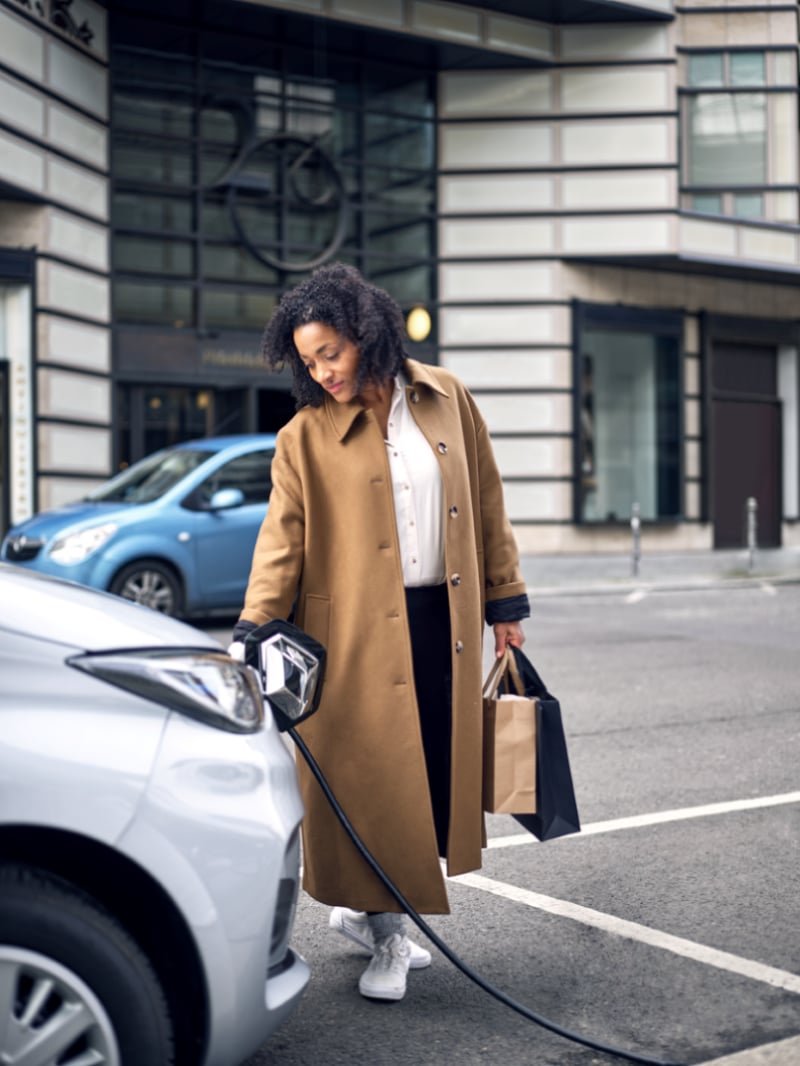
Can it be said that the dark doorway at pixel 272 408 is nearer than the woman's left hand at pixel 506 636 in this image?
No

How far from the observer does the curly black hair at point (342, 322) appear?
3654 millimetres

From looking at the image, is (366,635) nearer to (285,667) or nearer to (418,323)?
(285,667)

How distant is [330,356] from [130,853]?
1592 millimetres

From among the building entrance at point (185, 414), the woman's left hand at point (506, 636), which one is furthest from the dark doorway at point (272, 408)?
the woman's left hand at point (506, 636)

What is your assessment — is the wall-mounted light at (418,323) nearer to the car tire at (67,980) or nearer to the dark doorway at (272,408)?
the dark doorway at (272,408)

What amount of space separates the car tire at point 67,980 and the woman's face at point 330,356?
5.28 feet

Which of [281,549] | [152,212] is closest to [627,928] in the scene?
[281,549]

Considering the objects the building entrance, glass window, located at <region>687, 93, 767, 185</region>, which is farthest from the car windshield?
glass window, located at <region>687, 93, 767, 185</region>

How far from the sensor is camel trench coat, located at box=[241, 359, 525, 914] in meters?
3.59

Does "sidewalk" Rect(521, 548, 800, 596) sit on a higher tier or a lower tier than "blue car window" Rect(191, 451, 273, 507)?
lower

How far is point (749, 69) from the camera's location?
22219 mm

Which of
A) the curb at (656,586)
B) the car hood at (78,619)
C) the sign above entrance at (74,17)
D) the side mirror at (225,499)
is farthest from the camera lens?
the sign above entrance at (74,17)

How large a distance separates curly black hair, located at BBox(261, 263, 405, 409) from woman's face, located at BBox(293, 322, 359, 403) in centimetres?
2

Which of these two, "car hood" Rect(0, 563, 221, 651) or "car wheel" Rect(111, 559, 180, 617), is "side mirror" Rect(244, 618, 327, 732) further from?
"car wheel" Rect(111, 559, 180, 617)
